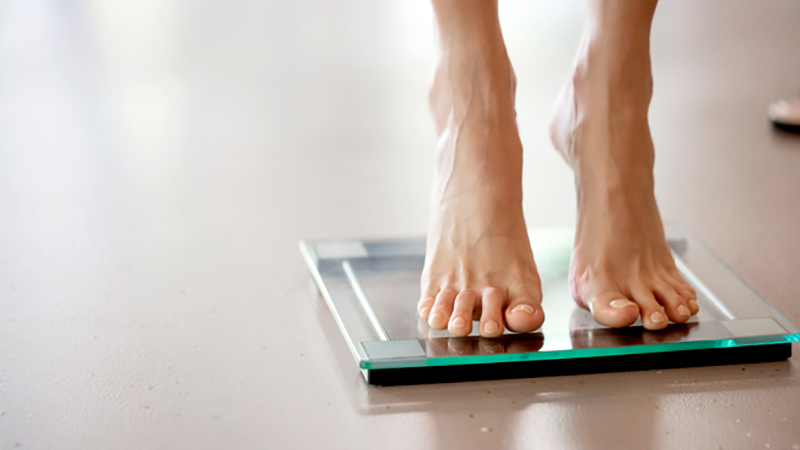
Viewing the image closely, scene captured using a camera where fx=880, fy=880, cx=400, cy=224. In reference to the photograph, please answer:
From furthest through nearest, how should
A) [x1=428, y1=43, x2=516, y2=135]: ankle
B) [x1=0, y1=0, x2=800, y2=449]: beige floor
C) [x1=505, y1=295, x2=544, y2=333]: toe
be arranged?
[x1=428, y1=43, x2=516, y2=135]: ankle < [x1=505, y1=295, x2=544, y2=333]: toe < [x1=0, y1=0, x2=800, y2=449]: beige floor

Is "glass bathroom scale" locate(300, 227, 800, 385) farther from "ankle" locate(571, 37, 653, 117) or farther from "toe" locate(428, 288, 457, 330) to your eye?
"ankle" locate(571, 37, 653, 117)

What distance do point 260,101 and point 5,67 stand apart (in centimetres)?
73

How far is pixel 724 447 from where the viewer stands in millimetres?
846

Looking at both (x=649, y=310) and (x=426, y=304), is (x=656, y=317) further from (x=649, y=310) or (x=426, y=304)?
(x=426, y=304)

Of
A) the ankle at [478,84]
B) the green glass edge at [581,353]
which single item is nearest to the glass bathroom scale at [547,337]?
the green glass edge at [581,353]

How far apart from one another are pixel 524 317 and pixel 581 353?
73 mm

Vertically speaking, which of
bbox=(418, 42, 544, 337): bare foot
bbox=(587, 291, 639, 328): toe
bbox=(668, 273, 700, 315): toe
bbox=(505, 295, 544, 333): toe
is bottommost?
bbox=(668, 273, 700, 315): toe

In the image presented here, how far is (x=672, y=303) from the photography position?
1.04m

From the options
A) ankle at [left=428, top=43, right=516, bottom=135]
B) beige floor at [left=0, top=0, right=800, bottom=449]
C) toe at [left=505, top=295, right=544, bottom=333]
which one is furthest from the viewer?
ankle at [left=428, top=43, right=516, bottom=135]

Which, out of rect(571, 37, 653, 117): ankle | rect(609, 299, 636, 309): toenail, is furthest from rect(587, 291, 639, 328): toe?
rect(571, 37, 653, 117): ankle

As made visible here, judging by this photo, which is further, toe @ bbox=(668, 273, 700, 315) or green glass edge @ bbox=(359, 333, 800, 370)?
toe @ bbox=(668, 273, 700, 315)

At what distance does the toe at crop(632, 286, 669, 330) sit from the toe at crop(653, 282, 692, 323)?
1 cm

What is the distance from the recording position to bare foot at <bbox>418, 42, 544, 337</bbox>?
1.04 m

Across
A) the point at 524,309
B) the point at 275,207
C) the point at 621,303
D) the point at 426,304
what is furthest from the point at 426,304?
the point at 275,207
